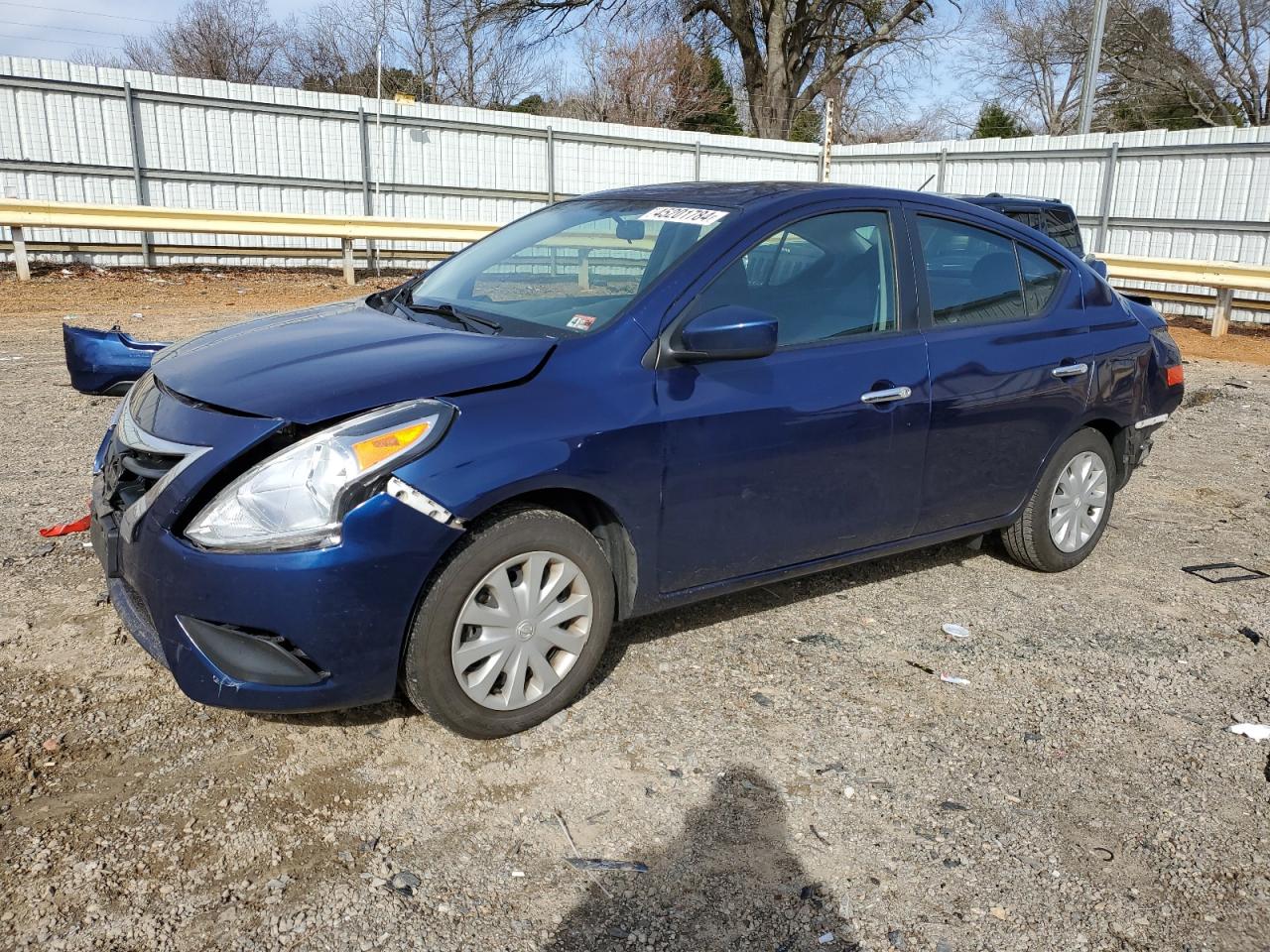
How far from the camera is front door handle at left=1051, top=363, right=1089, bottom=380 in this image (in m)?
4.49

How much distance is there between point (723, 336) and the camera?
10.8 ft

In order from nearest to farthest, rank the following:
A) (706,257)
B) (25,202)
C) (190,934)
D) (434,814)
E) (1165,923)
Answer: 1. (190,934)
2. (1165,923)
3. (434,814)
4. (706,257)
5. (25,202)

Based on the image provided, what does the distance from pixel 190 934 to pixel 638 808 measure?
3.86 feet

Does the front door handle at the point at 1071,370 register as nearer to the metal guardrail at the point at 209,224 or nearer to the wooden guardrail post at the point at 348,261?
the metal guardrail at the point at 209,224

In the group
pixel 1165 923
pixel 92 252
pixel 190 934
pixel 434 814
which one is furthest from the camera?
pixel 92 252

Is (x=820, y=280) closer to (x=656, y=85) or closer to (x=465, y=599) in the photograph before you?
(x=465, y=599)

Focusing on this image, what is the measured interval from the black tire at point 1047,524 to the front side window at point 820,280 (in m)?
1.25

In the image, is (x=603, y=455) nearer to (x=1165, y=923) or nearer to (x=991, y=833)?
(x=991, y=833)

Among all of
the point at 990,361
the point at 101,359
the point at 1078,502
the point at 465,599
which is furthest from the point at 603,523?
the point at 101,359

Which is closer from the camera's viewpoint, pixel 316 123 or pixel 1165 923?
pixel 1165 923

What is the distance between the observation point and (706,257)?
3.57 m

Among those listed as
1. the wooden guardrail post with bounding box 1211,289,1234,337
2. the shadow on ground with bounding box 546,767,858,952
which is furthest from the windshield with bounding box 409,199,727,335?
the wooden guardrail post with bounding box 1211,289,1234,337

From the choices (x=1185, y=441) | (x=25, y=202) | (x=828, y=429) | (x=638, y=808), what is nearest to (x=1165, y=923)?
(x=638, y=808)

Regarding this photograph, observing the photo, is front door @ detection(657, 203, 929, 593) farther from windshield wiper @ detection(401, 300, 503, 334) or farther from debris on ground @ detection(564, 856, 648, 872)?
debris on ground @ detection(564, 856, 648, 872)
